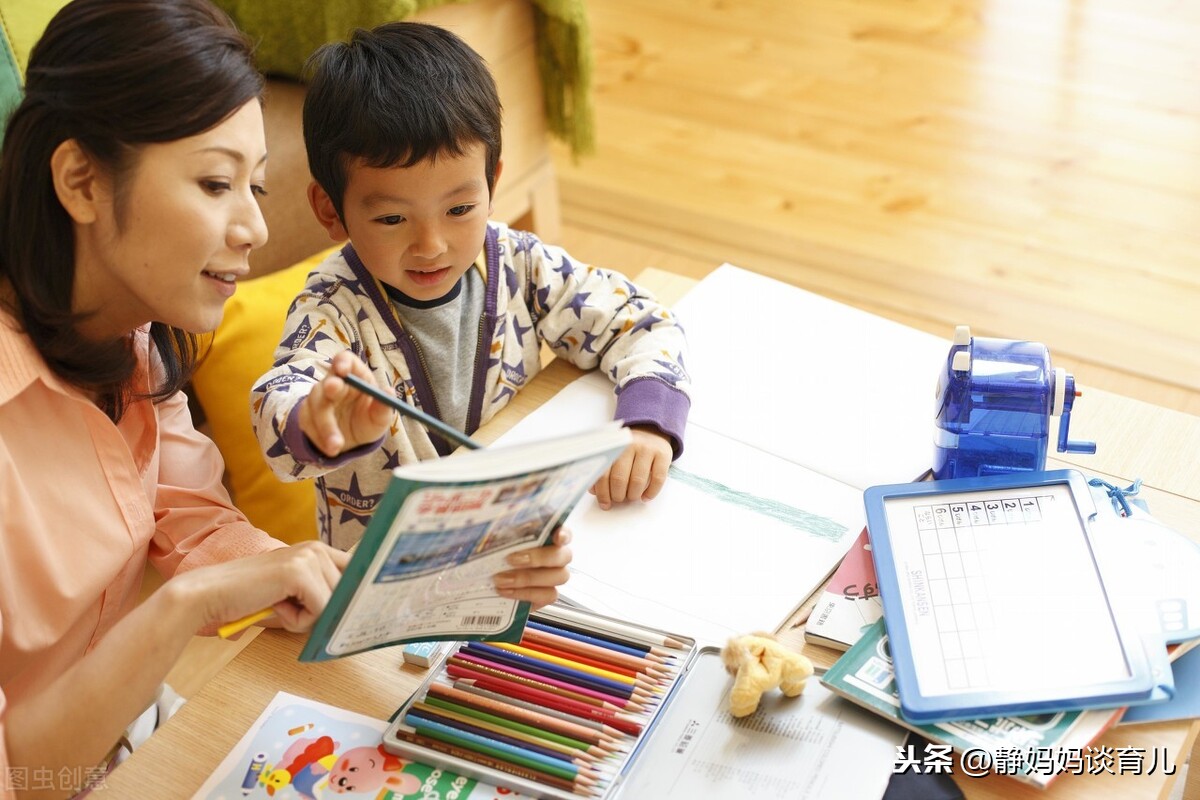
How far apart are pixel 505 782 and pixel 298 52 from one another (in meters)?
1.51

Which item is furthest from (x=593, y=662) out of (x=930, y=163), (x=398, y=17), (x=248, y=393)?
(x=930, y=163)

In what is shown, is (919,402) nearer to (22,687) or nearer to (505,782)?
(505,782)

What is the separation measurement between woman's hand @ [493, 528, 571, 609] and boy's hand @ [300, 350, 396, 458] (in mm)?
158

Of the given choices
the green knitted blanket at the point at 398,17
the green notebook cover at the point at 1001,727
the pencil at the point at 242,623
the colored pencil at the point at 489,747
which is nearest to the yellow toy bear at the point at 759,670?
the green notebook cover at the point at 1001,727

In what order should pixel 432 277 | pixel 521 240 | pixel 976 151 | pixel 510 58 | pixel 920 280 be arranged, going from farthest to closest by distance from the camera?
pixel 976 151
pixel 920 280
pixel 510 58
pixel 521 240
pixel 432 277

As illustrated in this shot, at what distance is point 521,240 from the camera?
1271mm

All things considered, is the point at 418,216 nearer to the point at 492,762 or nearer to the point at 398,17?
the point at 492,762

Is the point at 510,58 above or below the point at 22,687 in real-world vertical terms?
above

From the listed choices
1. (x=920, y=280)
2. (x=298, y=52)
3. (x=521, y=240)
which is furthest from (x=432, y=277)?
(x=920, y=280)

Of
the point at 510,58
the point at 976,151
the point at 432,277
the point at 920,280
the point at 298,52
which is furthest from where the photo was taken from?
the point at 976,151

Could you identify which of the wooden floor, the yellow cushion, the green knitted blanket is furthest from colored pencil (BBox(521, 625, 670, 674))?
the wooden floor

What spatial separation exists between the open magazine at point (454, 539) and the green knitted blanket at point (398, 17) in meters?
1.27

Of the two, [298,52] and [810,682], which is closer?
[810,682]

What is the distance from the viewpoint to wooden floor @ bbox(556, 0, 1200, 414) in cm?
230
